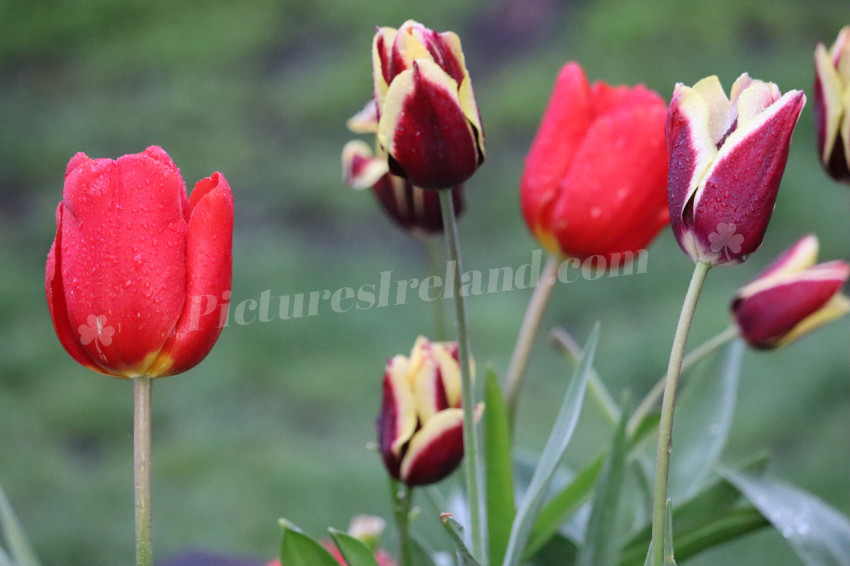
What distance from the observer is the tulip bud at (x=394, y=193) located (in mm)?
403

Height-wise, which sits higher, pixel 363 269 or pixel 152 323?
pixel 363 269

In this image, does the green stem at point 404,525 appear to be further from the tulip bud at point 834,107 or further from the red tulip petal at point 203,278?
the tulip bud at point 834,107

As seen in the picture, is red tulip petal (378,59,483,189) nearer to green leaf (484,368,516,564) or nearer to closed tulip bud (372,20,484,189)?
closed tulip bud (372,20,484,189)

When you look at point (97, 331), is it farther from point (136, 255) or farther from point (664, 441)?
point (664, 441)

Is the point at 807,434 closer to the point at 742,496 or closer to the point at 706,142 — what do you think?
the point at 742,496

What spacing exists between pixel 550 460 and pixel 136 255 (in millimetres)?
160

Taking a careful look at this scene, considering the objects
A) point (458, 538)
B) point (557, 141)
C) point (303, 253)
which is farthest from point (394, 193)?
point (303, 253)

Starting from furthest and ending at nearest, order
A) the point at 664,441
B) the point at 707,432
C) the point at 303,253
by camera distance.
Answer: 1. the point at 303,253
2. the point at 707,432
3. the point at 664,441

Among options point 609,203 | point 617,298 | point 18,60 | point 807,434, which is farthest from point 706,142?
point 18,60

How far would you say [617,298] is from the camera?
4.98 feet

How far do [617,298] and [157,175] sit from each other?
1.31 metres

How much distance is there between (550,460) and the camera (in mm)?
333

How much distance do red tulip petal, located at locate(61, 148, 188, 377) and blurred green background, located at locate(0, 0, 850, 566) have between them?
0.82m

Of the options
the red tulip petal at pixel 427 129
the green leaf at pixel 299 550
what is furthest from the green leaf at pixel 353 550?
the red tulip petal at pixel 427 129
